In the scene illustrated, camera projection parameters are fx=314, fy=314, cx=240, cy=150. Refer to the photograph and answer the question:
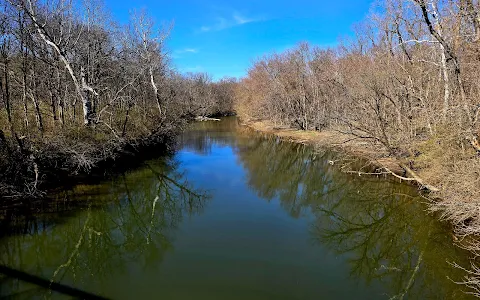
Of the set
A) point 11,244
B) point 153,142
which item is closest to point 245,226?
point 11,244

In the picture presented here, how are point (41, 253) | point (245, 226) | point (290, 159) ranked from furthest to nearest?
point (290, 159), point (245, 226), point (41, 253)

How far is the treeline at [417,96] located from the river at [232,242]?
159 centimetres

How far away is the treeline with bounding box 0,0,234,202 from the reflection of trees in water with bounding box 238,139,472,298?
733cm

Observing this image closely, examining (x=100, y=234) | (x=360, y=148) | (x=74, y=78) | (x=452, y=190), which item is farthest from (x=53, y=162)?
(x=360, y=148)

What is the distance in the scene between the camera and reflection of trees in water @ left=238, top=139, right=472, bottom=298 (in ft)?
23.5

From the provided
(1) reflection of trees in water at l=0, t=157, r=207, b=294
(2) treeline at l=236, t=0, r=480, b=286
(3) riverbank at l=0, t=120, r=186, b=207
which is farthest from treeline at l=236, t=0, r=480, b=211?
(3) riverbank at l=0, t=120, r=186, b=207

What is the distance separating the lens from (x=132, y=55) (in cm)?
2328

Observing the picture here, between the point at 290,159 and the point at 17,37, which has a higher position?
the point at 17,37

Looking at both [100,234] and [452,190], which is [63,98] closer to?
[100,234]

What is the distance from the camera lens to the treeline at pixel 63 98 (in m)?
11.1

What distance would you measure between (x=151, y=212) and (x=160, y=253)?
3.23 meters

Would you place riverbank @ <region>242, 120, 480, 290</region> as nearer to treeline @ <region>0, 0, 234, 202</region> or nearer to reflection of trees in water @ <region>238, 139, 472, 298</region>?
reflection of trees in water @ <region>238, 139, 472, 298</region>

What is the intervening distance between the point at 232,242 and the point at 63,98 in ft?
48.2

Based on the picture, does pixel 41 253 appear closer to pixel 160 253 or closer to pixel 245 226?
pixel 160 253
